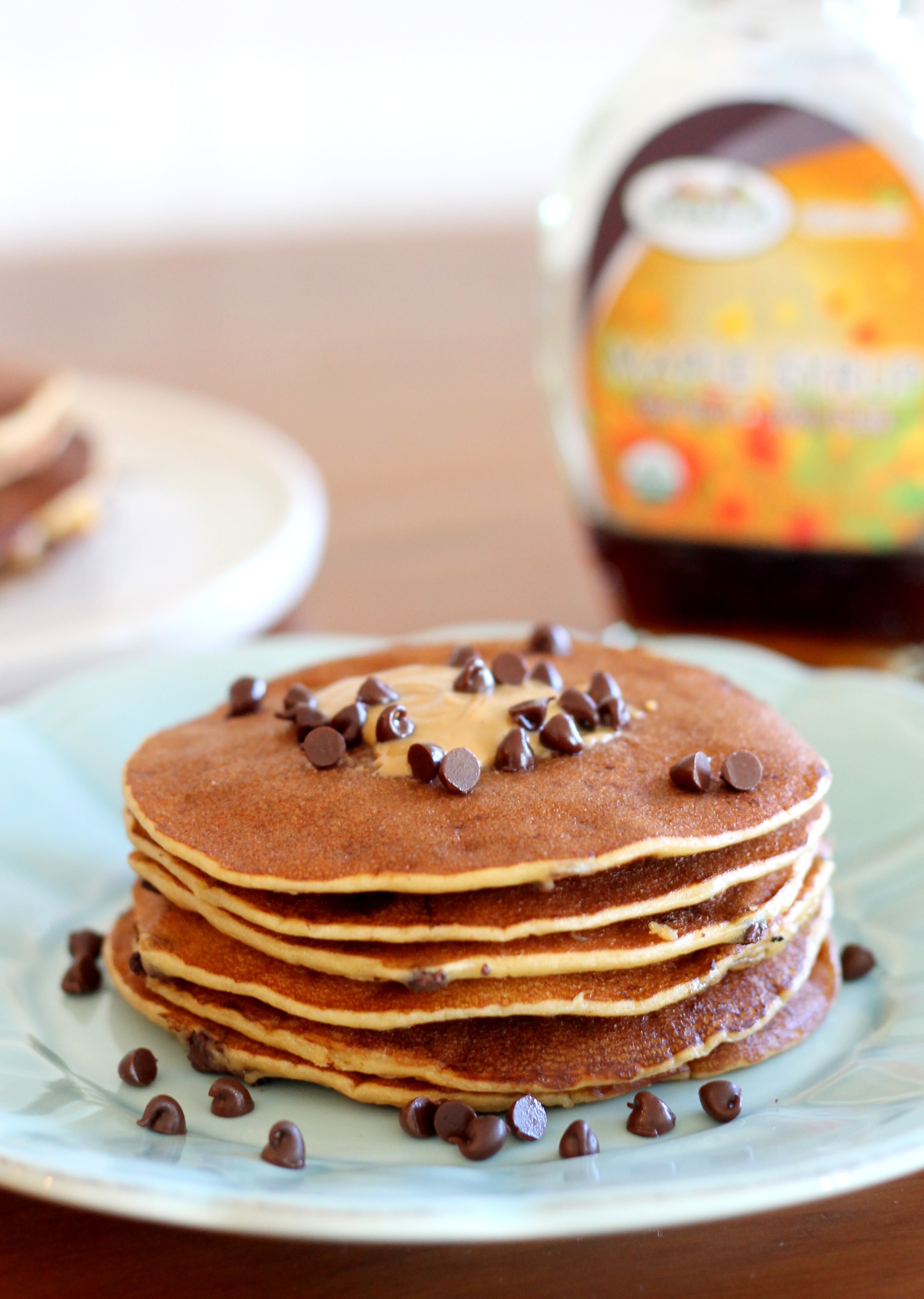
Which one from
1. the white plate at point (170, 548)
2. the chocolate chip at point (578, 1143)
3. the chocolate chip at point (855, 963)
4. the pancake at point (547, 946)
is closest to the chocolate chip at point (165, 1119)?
the pancake at point (547, 946)

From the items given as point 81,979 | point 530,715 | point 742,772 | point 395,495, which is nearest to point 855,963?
point 742,772

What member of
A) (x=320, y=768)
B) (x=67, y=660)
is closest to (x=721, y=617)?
(x=67, y=660)

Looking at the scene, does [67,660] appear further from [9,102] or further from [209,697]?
[9,102]

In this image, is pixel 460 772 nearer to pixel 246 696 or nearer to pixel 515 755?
pixel 515 755

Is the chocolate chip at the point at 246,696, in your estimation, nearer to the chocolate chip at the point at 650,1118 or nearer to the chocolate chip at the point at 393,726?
the chocolate chip at the point at 393,726

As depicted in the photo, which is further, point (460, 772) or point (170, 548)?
point (170, 548)

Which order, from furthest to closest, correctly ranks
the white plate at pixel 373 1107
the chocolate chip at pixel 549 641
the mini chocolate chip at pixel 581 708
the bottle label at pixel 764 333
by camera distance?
the bottle label at pixel 764 333 < the chocolate chip at pixel 549 641 < the mini chocolate chip at pixel 581 708 < the white plate at pixel 373 1107

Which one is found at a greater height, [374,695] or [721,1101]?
[374,695]

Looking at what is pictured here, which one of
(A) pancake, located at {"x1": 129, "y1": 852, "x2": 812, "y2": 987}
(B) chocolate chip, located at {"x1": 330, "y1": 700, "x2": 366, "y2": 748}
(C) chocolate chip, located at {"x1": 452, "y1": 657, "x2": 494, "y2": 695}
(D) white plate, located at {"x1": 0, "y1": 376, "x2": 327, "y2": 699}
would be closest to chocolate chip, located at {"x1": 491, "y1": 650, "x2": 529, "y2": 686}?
(C) chocolate chip, located at {"x1": 452, "y1": 657, "x2": 494, "y2": 695}
